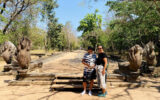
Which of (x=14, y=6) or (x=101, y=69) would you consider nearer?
(x=101, y=69)

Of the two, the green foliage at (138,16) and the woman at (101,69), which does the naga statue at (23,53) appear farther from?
the green foliage at (138,16)

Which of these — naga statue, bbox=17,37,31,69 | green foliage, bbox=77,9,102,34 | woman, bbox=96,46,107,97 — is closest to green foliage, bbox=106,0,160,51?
woman, bbox=96,46,107,97

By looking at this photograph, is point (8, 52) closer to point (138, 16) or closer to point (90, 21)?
point (138, 16)

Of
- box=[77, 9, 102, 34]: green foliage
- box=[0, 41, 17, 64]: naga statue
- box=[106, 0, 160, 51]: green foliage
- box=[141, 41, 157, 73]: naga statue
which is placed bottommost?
box=[141, 41, 157, 73]: naga statue

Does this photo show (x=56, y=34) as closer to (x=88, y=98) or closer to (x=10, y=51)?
(x=10, y=51)

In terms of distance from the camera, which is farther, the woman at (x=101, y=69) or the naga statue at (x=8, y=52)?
the naga statue at (x=8, y=52)

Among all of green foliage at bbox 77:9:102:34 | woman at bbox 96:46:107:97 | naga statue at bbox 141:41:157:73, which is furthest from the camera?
green foliage at bbox 77:9:102:34

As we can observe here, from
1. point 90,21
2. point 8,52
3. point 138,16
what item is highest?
point 90,21

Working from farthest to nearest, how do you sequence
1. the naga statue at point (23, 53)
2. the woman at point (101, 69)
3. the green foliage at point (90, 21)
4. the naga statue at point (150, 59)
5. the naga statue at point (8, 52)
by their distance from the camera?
the green foliage at point (90, 21), the naga statue at point (8, 52), the naga statue at point (150, 59), the naga statue at point (23, 53), the woman at point (101, 69)

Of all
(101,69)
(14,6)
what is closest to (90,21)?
(14,6)

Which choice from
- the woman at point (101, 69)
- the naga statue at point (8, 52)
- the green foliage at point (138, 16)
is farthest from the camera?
the naga statue at point (8, 52)

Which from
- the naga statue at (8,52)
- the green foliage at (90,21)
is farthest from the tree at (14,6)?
the green foliage at (90,21)

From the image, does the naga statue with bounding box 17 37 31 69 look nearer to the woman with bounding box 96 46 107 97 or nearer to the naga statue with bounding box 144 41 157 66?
the woman with bounding box 96 46 107 97

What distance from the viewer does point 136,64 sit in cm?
552
